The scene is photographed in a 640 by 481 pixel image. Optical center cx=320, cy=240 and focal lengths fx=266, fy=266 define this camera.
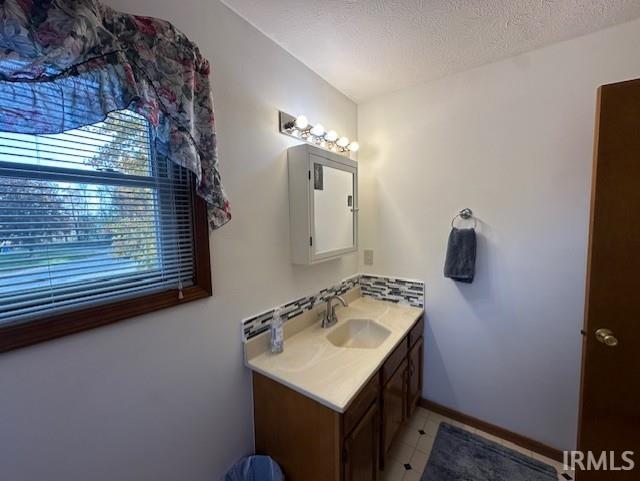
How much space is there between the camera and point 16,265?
29.3 inches

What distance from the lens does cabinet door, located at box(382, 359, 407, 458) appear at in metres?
1.46

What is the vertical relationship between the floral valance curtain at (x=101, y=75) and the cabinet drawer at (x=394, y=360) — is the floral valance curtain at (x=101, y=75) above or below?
above

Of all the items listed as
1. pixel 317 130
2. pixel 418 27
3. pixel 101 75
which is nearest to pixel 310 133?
pixel 317 130

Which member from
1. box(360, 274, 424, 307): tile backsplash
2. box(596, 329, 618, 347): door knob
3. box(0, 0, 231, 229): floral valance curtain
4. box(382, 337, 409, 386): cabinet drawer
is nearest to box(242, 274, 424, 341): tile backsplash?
box(360, 274, 424, 307): tile backsplash

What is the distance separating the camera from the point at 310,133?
165cm

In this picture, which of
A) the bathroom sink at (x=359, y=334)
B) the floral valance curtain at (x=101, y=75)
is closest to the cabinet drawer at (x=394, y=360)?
the bathroom sink at (x=359, y=334)

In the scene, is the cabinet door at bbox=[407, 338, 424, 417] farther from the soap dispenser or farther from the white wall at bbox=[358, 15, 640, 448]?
the soap dispenser

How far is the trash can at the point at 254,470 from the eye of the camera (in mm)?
1276

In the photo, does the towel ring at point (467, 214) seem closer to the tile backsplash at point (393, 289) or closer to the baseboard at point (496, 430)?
the tile backsplash at point (393, 289)

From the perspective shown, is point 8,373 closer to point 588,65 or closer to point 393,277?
Result: point 393,277

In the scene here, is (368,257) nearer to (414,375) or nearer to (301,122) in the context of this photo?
(414,375)

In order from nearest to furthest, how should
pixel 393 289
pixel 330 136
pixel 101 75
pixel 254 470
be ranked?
pixel 101 75 → pixel 254 470 → pixel 330 136 → pixel 393 289

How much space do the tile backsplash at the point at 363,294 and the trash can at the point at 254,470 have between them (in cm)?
60

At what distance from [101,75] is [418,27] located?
4.58 feet
